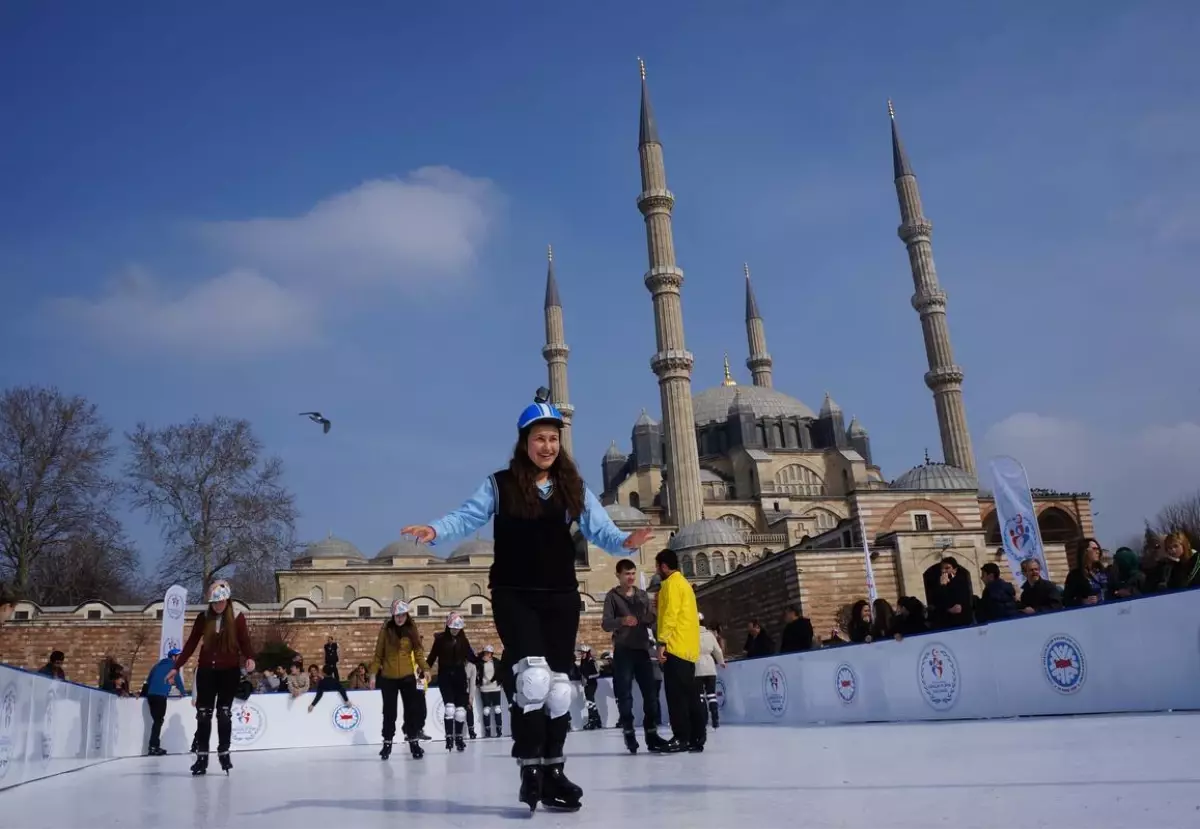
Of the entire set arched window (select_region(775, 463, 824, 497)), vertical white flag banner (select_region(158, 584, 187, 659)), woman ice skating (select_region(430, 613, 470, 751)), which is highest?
arched window (select_region(775, 463, 824, 497))

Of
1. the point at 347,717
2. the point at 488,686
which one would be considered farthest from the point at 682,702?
the point at 347,717

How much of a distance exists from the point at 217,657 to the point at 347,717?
257 inches

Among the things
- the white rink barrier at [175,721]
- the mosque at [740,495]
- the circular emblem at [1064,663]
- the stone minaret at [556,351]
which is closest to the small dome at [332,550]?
the mosque at [740,495]

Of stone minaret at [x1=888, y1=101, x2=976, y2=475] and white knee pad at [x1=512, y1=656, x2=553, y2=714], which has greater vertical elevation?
stone minaret at [x1=888, y1=101, x2=976, y2=475]

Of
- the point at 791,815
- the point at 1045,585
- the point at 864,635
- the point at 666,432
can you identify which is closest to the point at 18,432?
the point at 666,432

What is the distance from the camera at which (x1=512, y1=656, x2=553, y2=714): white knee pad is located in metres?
2.96

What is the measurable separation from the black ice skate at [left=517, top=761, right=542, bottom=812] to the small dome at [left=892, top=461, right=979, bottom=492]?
26251 millimetres

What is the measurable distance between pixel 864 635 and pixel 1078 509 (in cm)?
2786

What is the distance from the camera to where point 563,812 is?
9.23ft

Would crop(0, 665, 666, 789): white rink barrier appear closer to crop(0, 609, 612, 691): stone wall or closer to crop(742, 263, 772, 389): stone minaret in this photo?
crop(0, 609, 612, 691): stone wall

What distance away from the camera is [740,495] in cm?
4059

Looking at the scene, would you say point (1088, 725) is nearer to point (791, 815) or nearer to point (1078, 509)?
point (791, 815)

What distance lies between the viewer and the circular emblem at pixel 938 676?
6859 millimetres

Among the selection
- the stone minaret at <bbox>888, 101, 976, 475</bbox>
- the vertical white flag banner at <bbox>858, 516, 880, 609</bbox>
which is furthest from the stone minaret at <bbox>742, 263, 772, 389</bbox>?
the vertical white flag banner at <bbox>858, 516, 880, 609</bbox>
